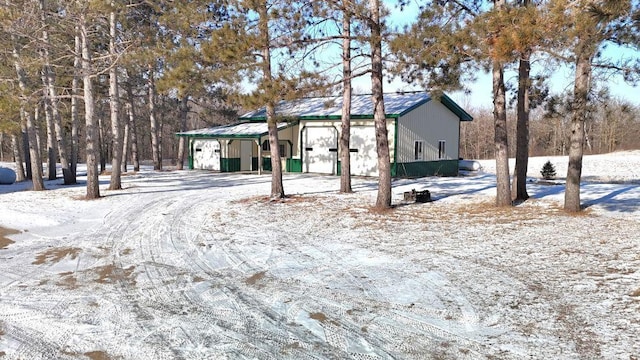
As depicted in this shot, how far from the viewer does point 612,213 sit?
909 cm

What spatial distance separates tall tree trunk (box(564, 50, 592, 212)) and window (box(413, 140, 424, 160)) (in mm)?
10870

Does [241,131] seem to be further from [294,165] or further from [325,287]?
[325,287]

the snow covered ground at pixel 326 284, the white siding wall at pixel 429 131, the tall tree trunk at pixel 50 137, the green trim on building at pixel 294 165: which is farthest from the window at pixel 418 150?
the tall tree trunk at pixel 50 137

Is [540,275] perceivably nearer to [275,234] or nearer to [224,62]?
[275,234]

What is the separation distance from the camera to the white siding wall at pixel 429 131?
1966 centimetres

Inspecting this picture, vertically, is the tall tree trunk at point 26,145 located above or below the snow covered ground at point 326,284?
above

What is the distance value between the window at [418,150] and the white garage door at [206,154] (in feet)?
38.9

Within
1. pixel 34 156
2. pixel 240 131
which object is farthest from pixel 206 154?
pixel 34 156

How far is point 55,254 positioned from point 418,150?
16663 mm

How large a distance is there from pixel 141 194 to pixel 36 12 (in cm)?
627

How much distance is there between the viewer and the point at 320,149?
2173 cm

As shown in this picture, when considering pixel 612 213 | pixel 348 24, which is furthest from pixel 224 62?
pixel 612 213

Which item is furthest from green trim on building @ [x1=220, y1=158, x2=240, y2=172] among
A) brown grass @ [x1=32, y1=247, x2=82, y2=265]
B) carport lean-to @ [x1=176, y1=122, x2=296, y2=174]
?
brown grass @ [x1=32, y1=247, x2=82, y2=265]

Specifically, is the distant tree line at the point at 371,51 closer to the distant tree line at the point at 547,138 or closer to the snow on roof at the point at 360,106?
the snow on roof at the point at 360,106
